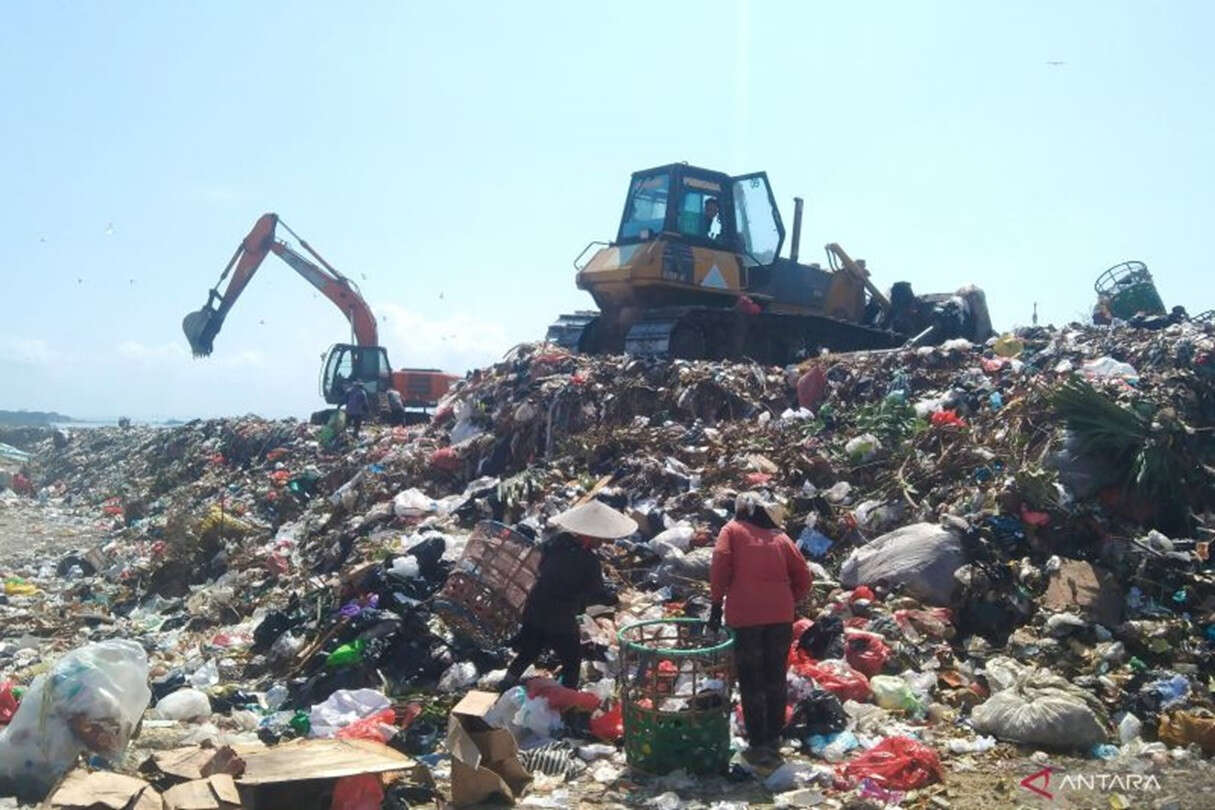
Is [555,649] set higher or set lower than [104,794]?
higher

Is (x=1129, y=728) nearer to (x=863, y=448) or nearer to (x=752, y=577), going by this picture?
(x=752, y=577)

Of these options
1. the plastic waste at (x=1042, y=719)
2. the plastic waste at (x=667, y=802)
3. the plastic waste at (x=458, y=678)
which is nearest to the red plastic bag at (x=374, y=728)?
the plastic waste at (x=458, y=678)

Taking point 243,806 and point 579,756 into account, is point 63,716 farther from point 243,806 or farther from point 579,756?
point 579,756

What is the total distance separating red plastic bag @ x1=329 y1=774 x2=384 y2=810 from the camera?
365 centimetres

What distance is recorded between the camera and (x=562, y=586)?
4945mm

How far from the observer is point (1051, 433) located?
7324mm

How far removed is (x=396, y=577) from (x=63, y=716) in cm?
273

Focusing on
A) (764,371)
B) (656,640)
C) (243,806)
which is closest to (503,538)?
(656,640)

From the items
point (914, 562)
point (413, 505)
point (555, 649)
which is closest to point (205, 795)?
point (555, 649)

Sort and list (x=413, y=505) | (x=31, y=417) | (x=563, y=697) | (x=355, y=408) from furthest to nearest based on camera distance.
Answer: (x=31, y=417) → (x=355, y=408) → (x=413, y=505) → (x=563, y=697)

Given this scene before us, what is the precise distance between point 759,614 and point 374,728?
79.1 inches

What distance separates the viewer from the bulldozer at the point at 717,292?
11.8m

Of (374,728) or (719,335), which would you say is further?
(719,335)

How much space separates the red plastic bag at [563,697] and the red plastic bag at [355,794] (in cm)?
124
